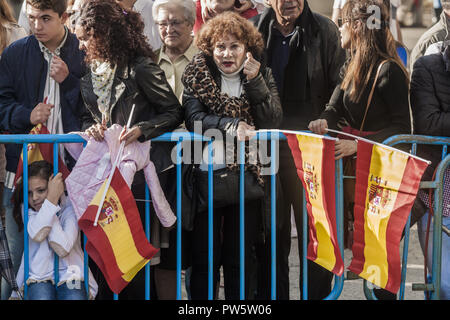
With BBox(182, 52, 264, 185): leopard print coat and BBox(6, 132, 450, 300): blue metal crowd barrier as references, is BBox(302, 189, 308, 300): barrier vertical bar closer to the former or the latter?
BBox(6, 132, 450, 300): blue metal crowd barrier

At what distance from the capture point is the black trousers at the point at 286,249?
5352mm

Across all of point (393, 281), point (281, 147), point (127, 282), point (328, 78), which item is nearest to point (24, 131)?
point (127, 282)

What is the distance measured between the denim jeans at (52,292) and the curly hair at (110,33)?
4.44ft

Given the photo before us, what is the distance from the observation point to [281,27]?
221 inches

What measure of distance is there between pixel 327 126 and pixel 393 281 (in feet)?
3.36

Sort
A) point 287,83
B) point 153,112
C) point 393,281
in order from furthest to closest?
point 287,83 → point 153,112 → point 393,281

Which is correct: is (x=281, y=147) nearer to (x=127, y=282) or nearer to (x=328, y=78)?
(x=328, y=78)

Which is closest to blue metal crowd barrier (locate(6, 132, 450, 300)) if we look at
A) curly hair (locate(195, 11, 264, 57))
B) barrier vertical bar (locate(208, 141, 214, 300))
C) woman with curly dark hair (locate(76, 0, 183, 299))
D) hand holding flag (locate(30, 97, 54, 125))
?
barrier vertical bar (locate(208, 141, 214, 300))

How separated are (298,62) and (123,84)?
3.92 ft

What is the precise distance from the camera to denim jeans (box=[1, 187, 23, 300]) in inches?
201

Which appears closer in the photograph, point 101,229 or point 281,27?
point 101,229

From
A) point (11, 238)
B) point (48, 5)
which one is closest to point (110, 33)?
point (48, 5)

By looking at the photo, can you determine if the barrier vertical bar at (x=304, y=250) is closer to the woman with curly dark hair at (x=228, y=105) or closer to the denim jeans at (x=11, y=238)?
the woman with curly dark hair at (x=228, y=105)

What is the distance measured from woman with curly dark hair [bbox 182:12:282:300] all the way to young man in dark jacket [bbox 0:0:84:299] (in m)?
0.73
